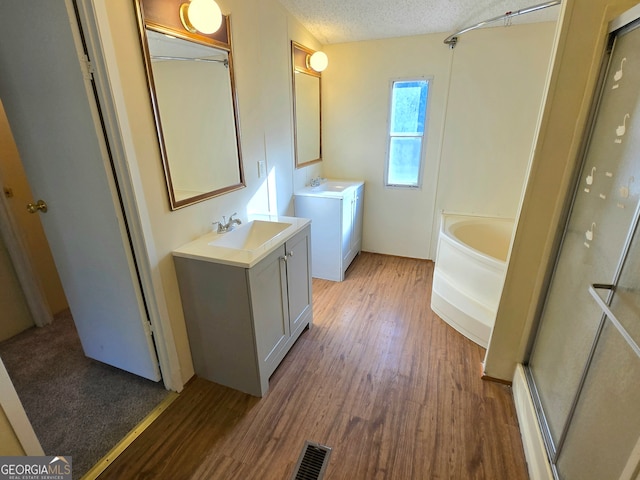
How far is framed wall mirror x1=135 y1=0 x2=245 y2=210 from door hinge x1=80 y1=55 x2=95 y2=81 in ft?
0.72

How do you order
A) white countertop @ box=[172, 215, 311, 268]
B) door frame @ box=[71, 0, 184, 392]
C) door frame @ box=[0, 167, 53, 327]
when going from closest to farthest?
door frame @ box=[71, 0, 184, 392] → white countertop @ box=[172, 215, 311, 268] → door frame @ box=[0, 167, 53, 327]

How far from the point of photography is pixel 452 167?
10.2 feet

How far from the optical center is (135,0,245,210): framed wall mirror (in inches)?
56.2

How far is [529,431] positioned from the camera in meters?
1.44

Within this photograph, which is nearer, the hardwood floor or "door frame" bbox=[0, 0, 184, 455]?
"door frame" bbox=[0, 0, 184, 455]

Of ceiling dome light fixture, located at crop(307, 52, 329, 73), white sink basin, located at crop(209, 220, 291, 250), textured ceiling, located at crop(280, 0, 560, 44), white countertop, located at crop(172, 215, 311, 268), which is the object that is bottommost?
white sink basin, located at crop(209, 220, 291, 250)

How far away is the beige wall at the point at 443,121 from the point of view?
8.83 ft

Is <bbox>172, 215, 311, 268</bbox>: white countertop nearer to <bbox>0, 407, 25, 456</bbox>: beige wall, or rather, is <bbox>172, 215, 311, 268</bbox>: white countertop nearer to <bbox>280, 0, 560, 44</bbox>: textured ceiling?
<bbox>0, 407, 25, 456</bbox>: beige wall

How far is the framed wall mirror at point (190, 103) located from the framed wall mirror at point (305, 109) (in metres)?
1.00

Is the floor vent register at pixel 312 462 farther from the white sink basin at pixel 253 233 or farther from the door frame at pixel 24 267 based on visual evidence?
the door frame at pixel 24 267

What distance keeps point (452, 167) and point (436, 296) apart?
1401mm

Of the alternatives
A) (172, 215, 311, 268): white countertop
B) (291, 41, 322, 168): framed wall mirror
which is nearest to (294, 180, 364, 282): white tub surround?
(291, 41, 322, 168): framed wall mirror


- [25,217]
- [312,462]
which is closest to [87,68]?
[25,217]

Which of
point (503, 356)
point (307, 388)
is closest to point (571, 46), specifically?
point (503, 356)
